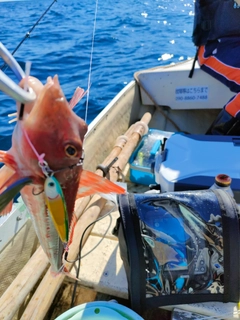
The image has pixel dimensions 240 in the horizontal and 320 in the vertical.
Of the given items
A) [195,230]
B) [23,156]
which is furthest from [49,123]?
[195,230]

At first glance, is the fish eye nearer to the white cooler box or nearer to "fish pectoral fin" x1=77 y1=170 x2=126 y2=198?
"fish pectoral fin" x1=77 y1=170 x2=126 y2=198

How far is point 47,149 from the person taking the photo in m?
1.02

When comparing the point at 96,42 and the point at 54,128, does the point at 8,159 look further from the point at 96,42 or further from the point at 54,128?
the point at 96,42

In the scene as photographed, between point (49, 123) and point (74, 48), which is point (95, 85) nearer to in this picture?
point (74, 48)

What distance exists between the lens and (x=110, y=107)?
3586 millimetres

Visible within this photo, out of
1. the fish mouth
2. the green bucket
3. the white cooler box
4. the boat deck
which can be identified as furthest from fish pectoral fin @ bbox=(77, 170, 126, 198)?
the white cooler box

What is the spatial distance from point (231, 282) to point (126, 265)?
50 centimetres

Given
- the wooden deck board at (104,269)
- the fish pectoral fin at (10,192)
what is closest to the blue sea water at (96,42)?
the wooden deck board at (104,269)

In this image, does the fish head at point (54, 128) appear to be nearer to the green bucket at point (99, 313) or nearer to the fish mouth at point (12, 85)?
the fish mouth at point (12, 85)

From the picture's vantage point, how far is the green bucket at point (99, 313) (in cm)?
160

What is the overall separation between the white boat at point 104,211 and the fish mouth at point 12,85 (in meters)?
1.19

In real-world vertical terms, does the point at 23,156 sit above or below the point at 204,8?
above

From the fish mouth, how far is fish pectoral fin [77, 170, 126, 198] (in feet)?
1.26

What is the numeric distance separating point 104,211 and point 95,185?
1.47 meters
